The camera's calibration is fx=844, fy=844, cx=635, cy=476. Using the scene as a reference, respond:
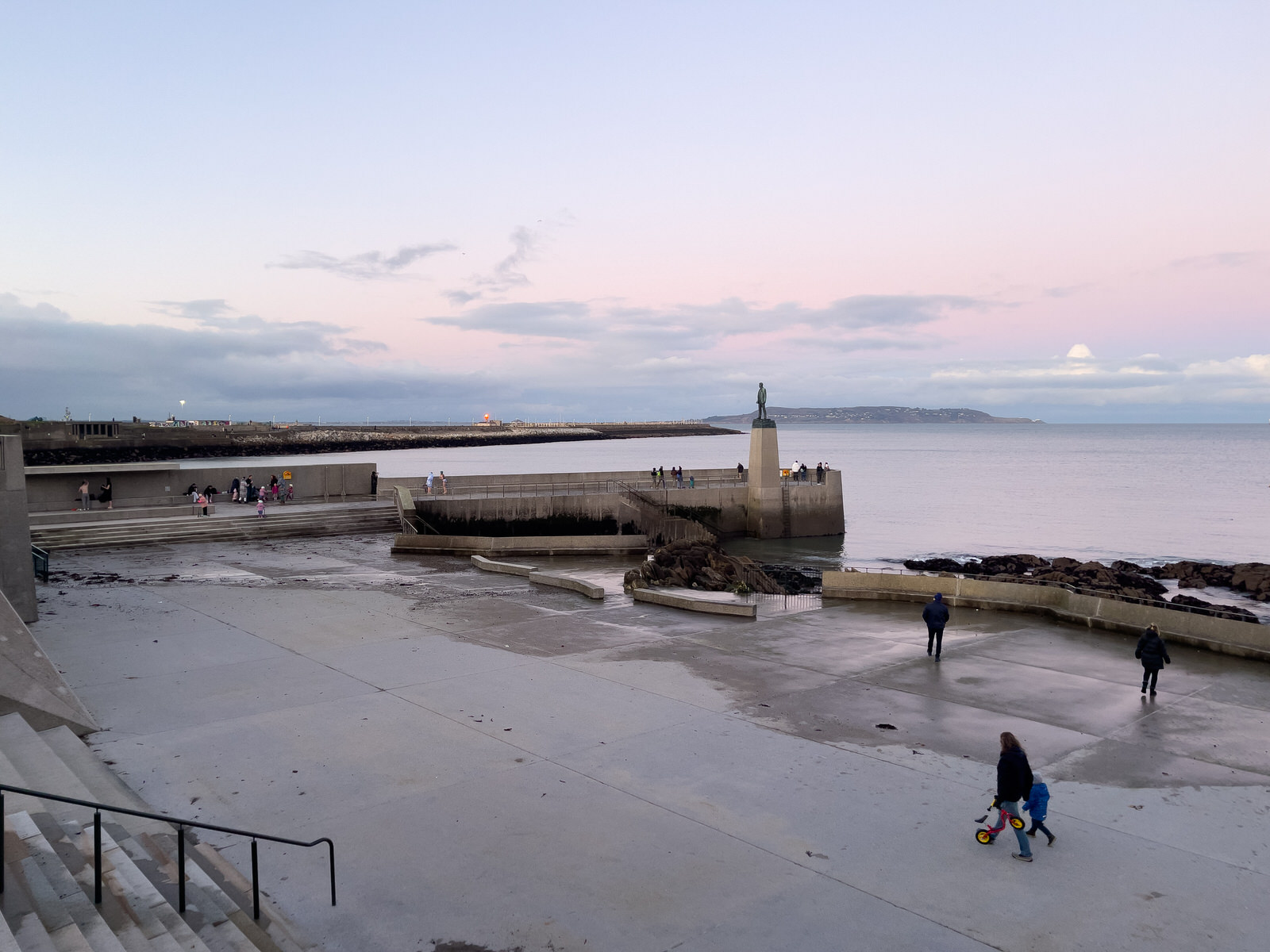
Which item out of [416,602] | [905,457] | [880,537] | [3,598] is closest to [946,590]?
[416,602]

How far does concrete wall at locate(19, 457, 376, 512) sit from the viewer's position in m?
30.0

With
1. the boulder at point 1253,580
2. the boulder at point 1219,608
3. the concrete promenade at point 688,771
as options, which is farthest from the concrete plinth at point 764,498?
the concrete promenade at point 688,771

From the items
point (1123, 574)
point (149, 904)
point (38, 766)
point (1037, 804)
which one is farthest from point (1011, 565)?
point (149, 904)

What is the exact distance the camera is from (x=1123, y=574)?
31859mm

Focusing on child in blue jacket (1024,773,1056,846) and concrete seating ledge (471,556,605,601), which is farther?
concrete seating ledge (471,556,605,601)

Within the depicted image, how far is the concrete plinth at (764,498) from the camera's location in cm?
4131

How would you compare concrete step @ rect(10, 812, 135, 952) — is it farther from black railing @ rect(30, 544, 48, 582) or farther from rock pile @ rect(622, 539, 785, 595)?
black railing @ rect(30, 544, 48, 582)

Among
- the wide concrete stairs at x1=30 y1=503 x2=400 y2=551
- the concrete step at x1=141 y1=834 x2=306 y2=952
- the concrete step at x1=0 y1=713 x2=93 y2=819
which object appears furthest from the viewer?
the wide concrete stairs at x1=30 y1=503 x2=400 y2=551

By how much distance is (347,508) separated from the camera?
3259 centimetres

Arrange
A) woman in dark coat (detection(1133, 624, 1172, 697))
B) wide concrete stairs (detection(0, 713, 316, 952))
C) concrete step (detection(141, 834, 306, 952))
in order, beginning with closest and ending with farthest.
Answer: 1. wide concrete stairs (detection(0, 713, 316, 952))
2. concrete step (detection(141, 834, 306, 952))
3. woman in dark coat (detection(1133, 624, 1172, 697))

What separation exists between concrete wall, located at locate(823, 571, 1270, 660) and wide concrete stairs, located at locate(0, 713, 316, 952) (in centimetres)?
1507

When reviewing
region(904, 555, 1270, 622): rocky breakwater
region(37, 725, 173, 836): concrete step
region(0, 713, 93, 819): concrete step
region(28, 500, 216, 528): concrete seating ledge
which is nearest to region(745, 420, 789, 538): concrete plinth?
region(904, 555, 1270, 622): rocky breakwater

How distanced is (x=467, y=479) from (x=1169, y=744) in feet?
112

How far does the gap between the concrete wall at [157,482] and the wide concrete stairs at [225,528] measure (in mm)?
1625
